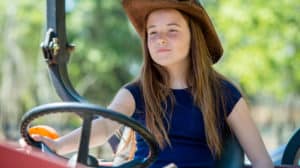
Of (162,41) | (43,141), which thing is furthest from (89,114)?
(162,41)

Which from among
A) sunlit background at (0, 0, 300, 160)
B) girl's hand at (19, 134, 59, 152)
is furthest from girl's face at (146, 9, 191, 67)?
sunlit background at (0, 0, 300, 160)

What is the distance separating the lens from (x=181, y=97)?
259 cm

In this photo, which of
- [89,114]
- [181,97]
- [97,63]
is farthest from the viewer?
[97,63]

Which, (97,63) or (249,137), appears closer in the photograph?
(249,137)

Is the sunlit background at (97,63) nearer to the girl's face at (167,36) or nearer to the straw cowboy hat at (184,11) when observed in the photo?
the straw cowboy hat at (184,11)

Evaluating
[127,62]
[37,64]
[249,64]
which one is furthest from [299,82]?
[37,64]

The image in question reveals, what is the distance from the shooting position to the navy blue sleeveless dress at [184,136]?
8.10ft

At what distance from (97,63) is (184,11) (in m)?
12.2

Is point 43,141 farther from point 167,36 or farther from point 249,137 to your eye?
point 249,137

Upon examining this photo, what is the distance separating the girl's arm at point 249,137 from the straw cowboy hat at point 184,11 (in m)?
0.27

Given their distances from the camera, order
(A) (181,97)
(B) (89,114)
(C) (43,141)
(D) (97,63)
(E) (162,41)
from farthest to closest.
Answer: (D) (97,63)
(A) (181,97)
(E) (162,41)
(C) (43,141)
(B) (89,114)

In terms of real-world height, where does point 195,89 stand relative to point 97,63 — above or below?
above

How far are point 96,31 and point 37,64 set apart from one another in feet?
5.36

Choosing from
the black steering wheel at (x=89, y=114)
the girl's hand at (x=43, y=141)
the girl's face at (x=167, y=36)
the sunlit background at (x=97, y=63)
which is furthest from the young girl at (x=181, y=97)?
the sunlit background at (x=97, y=63)
